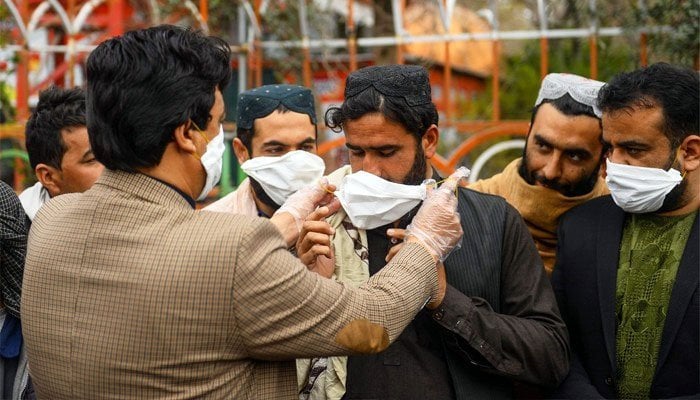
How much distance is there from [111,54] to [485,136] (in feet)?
13.2

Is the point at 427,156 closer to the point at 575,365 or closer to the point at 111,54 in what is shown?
the point at 575,365

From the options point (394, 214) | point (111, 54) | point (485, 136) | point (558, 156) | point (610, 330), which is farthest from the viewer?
point (485, 136)

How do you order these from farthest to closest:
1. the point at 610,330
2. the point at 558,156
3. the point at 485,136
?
the point at 485,136 → the point at 558,156 → the point at 610,330

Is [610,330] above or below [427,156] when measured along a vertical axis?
below

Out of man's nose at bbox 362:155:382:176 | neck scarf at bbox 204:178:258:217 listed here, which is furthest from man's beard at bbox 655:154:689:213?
neck scarf at bbox 204:178:258:217

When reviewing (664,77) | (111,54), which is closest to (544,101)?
(664,77)

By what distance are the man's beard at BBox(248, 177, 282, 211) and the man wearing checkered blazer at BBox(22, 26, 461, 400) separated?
47.7 inches

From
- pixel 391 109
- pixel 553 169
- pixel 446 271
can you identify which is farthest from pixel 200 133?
pixel 553 169

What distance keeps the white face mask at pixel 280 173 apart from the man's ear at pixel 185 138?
1253mm

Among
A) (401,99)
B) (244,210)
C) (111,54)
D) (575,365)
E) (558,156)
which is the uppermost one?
(111,54)

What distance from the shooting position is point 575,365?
2971 millimetres

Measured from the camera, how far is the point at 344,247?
286 centimetres

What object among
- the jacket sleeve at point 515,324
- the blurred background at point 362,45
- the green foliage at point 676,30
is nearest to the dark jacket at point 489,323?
the jacket sleeve at point 515,324

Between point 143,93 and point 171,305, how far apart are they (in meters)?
0.55
